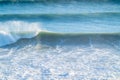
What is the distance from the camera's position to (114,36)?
8.52 m

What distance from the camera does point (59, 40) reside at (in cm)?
841

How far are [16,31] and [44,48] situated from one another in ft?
4.53

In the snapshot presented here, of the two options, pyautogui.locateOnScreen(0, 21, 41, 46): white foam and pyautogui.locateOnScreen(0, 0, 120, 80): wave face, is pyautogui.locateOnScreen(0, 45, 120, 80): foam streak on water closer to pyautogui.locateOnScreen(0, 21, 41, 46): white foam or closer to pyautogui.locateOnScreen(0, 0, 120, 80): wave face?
pyautogui.locateOnScreen(0, 0, 120, 80): wave face

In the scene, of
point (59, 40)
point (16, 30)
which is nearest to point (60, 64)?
point (59, 40)

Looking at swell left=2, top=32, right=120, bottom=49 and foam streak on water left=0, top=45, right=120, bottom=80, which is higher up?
swell left=2, top=32, right=120, bottom=49

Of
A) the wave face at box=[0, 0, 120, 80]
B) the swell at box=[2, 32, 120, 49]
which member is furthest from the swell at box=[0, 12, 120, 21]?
the swell at box=[2, 32, 120, 49]

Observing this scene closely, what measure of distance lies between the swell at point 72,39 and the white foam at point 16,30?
0.62 feet

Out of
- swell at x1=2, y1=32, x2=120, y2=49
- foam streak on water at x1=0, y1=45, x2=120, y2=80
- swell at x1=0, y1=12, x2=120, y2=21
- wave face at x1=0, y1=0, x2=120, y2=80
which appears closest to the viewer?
foam streak on water at x1=0, y1=45, x2=120, y2=80

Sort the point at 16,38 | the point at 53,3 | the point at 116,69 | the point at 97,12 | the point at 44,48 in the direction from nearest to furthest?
the point at 116,69
the point at 44,48
the point at 16,38
the point at 97,12
the point at 53,3

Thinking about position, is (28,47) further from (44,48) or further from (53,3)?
(53,3)

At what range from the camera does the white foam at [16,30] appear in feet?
27.1

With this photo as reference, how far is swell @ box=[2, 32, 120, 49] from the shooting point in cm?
803

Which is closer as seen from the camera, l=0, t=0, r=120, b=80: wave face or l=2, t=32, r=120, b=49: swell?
l=0, t=0, r=120, b=80: wave face

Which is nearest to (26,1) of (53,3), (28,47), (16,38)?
(53,3)
